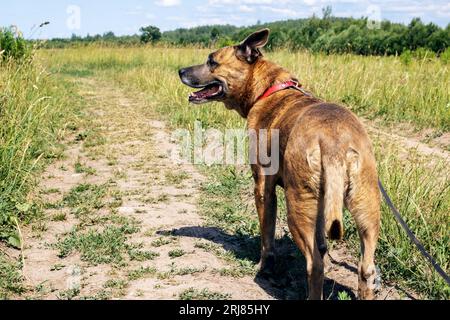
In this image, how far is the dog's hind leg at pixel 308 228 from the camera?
258 centimetres

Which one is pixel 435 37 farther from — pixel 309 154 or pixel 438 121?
pixel 309 154

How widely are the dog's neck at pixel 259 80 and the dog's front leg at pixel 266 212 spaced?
71 centimetres

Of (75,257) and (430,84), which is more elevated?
(430,84)

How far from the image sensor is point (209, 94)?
13.9ft

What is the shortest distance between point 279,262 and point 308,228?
48.6 inches

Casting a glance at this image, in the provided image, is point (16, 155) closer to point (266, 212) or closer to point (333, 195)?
point (266, 212)

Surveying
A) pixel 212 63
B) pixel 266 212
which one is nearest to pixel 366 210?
pixel 266 212

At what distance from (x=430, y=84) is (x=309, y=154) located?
7556 mm

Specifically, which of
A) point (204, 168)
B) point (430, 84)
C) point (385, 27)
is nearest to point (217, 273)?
point (204, 168)

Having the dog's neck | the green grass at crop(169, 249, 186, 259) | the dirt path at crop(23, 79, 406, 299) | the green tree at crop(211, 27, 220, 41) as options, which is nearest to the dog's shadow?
the dirt path at crop(23, 79, 406, 299)

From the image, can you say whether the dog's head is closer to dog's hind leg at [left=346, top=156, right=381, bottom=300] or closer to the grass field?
the grass field

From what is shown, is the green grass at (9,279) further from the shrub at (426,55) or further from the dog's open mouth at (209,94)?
the shrub at (426,55)

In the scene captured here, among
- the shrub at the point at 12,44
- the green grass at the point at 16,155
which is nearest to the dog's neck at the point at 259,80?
the green grass at the point at 16,155
